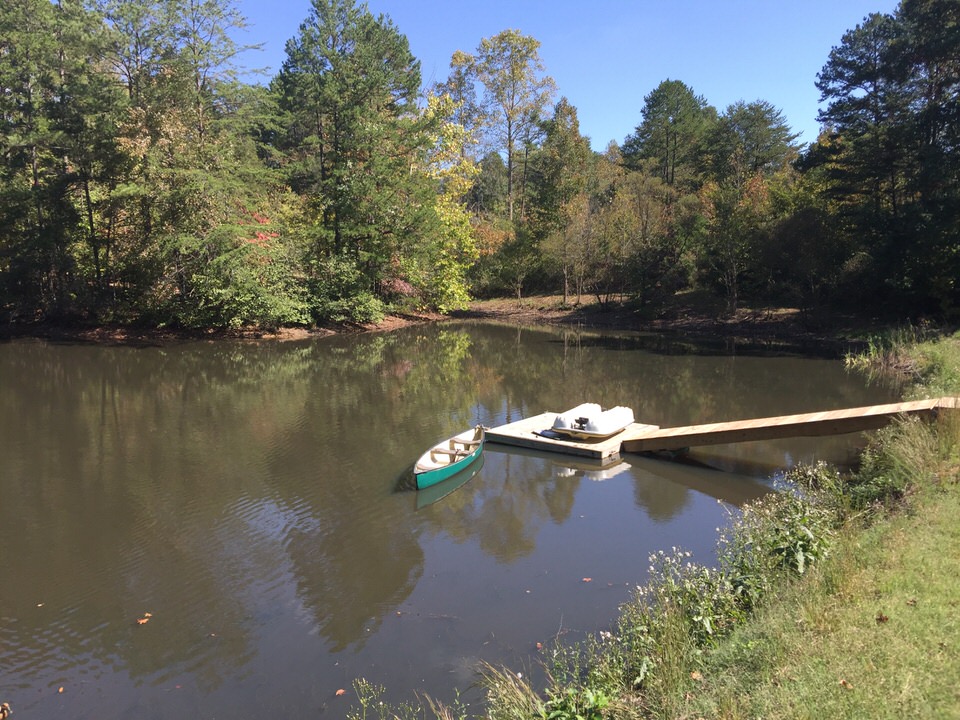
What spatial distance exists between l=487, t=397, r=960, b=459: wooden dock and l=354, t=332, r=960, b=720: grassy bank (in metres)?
3.03

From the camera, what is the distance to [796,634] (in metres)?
4.69

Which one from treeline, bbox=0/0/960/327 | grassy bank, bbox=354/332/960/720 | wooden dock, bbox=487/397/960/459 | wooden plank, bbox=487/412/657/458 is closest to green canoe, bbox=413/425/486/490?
wooden plank, bbox=487/412/657/458

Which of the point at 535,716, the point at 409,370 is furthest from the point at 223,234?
the point at 535,716

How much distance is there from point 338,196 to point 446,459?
2589 centimetres

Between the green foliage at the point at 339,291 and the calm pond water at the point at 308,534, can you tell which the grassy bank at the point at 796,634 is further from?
the green foliage at the point at 339,291

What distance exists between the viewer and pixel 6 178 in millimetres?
30656

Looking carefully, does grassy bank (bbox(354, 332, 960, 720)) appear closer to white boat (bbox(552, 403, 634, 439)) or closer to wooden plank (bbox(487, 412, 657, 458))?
wooden plank (bbox(487, 412, 657, 458))

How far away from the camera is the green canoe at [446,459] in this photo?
437 inches

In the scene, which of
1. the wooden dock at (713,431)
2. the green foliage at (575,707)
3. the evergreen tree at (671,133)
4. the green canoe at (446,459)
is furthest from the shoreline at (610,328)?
the green foliage at (575,707)

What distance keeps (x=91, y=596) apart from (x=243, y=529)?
87.9 inches

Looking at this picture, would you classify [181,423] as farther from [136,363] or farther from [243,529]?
[136,363]

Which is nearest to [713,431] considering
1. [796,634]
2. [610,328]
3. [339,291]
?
[796,634]

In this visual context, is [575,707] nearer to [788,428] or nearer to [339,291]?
[788,428]

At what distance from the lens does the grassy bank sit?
3.99m
